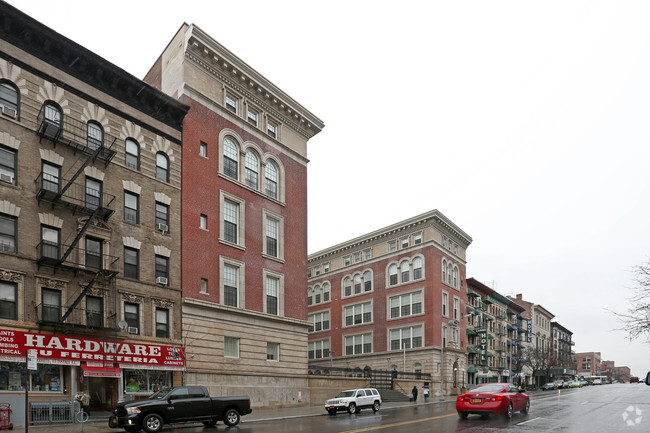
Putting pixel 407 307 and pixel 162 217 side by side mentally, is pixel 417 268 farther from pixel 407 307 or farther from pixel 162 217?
pixel 162 217

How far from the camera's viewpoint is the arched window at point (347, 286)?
2881 inches

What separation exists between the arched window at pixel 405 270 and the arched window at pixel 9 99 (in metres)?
48.5

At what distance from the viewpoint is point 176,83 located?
1315 inches

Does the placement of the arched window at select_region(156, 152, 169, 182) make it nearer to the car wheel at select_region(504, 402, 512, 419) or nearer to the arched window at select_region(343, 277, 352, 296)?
the car wheel at select_region(504, 402, 512, 419)

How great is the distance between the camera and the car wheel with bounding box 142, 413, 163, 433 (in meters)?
19.5

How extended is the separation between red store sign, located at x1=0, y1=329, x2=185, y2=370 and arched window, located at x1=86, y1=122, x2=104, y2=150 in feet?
31.1

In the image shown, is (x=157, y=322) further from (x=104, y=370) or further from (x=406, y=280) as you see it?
(x=406, y=280)

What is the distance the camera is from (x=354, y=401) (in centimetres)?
3020

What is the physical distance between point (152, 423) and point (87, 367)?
6543 mm

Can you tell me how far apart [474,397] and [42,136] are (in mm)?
22591

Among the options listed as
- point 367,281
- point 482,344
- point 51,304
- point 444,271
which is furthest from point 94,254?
point 482,344

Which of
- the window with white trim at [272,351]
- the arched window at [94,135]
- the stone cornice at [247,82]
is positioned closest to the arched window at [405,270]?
the stone cornice at [247,82]

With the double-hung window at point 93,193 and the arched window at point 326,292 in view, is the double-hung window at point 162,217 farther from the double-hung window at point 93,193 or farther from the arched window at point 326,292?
the arched window at point 326,292

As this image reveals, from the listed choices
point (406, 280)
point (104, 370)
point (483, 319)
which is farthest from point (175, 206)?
point (483, 319)
